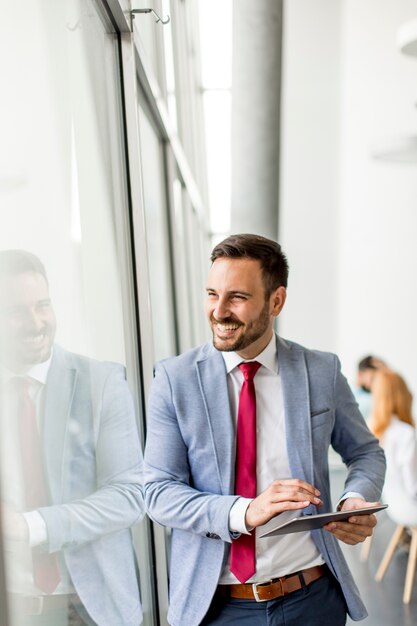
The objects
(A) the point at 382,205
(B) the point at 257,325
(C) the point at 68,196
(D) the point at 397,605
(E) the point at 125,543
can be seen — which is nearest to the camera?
(C) the point at 68,196

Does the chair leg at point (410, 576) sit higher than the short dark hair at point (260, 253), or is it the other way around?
the short dark hair at point (260, 253)

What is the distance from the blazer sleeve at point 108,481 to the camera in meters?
1.75

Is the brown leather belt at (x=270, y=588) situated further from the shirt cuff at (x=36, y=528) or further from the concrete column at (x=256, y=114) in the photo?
the concrete column at (x=256, y=114)

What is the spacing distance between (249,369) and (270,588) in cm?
59

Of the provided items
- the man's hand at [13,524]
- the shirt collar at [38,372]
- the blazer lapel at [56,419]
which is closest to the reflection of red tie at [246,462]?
the blazer lapel at [56,419]

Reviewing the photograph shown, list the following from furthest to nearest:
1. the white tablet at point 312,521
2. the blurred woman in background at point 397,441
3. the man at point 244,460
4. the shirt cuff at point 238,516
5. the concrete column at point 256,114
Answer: the concrete column at point 256,114, the blurred woman in background at point 397,441, the man at point 244,460, the shirt cuff at point 238,516, the white tablet at point 312,521

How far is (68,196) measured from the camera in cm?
194

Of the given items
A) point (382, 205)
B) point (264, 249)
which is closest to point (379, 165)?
point (382, 205)

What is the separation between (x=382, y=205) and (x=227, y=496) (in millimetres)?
9164

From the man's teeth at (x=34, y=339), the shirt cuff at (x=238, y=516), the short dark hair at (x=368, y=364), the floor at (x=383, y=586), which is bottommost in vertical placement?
the floor at (x=383, y=586)

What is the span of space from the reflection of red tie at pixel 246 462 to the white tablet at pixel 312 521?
194 millimetres

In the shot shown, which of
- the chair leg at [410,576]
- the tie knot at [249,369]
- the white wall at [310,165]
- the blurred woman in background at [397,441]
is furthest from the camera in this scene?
the white wall at [310,165]

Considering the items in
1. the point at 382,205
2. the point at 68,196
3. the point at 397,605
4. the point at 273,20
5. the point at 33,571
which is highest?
the point at 273,20

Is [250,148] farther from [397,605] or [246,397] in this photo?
[246,397]
